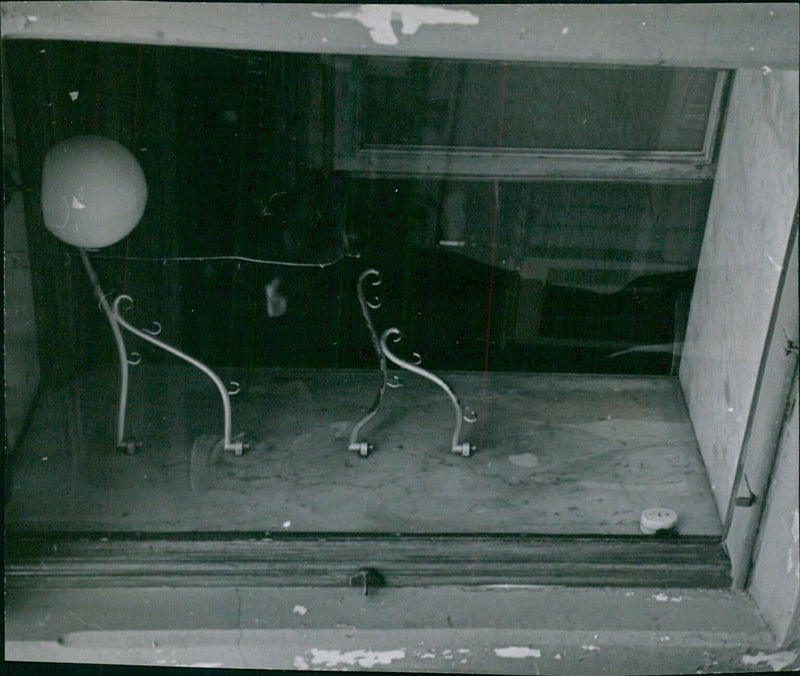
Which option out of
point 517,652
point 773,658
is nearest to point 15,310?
point 517,652

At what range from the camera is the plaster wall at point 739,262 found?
1466 millimetres

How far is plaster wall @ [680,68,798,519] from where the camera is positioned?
1466 mm

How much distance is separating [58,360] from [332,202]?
2.31 feet

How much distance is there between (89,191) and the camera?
1.64 m

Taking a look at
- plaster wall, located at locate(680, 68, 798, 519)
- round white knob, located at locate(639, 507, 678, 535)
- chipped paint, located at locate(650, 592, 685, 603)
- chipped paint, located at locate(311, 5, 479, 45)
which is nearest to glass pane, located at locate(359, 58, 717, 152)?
plaster wall, located at locate(680, 68, 798, 519)

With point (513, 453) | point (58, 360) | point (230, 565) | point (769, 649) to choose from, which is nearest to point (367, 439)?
point (513, 453)

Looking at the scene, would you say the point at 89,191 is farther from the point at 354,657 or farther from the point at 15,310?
the point at 354,657

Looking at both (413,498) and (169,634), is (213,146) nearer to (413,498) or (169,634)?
(413,498)

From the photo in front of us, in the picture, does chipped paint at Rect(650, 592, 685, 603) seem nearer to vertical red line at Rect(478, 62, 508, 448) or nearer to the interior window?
the interior window

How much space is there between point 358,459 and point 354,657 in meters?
0.44

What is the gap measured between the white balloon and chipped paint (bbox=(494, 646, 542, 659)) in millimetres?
1062

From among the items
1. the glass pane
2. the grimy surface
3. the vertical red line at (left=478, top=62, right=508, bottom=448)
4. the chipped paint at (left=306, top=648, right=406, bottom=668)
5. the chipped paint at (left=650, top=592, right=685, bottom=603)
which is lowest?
the chipped paint at (left=306, top=648, right=406, bottom=668)

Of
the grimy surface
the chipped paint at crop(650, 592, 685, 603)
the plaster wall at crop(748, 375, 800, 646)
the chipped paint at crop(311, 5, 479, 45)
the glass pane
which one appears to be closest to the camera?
the chipped paint at crop(311, 5, 479, 45)

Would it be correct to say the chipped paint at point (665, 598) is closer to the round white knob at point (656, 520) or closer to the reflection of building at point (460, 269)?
the reflection of building at point (460, 269)
